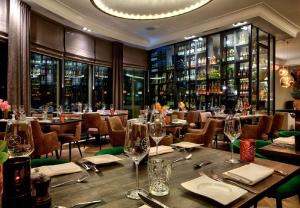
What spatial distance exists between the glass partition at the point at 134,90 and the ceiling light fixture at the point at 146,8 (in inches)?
131

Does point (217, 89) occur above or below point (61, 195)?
above

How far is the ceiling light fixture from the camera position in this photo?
16.7 ft

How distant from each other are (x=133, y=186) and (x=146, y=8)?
5232 mm

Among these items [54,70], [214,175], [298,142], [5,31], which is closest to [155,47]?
[54,70]

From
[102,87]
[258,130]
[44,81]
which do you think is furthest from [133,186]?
[102,87]

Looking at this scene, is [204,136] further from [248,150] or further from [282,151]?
[248,150]

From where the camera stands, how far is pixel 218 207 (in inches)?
33.5

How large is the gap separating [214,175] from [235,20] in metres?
5.86

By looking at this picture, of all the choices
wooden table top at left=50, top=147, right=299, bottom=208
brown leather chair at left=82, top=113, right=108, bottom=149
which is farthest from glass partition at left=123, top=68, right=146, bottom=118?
wooden table top at left=50, top=147, right=299, bottom=208

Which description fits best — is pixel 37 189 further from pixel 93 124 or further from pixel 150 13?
pixel 150 13

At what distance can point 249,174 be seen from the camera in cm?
114

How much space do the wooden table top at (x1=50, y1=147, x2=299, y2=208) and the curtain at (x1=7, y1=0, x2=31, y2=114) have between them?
13.9 ft

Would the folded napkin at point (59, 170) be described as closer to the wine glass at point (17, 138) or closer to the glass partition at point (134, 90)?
the wine glass at point (17, 138)

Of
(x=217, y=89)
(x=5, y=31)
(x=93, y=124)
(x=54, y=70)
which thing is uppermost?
(x=5, y=31)
